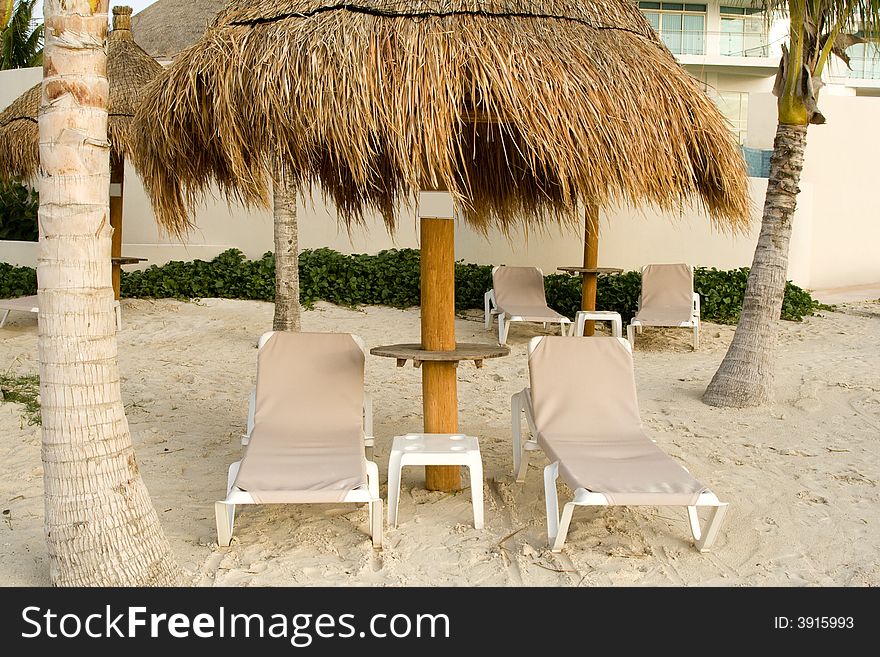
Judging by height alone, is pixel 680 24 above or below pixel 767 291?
above

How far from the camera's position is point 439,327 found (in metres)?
4.99

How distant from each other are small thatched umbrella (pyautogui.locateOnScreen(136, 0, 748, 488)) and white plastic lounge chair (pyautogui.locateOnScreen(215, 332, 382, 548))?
1044 millimetres

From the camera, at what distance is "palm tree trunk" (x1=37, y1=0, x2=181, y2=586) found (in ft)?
11.0

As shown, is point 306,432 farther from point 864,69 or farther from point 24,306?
point 864,69

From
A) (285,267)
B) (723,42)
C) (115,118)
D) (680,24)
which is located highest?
(680,24)

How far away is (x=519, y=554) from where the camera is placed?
4.15m

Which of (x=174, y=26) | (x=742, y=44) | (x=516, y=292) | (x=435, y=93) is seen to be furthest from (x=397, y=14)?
(x=742, y=44)

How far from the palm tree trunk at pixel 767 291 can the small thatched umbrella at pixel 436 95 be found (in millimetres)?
2453

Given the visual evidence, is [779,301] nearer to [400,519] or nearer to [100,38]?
[400,519]

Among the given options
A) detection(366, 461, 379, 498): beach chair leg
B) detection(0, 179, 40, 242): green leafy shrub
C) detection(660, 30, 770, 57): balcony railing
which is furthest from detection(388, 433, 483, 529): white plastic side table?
detection(660, 30, 770, 57): balcony railing

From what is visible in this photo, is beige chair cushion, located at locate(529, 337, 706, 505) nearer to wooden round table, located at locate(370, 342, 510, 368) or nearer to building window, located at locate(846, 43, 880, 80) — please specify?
wooden round table, located at locate(370, 342, 510, 368)

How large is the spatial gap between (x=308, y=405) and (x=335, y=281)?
6791 millimetres

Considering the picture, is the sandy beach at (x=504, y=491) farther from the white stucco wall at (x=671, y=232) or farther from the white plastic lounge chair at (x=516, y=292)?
the white stucco wall at (x=671, y=232)
